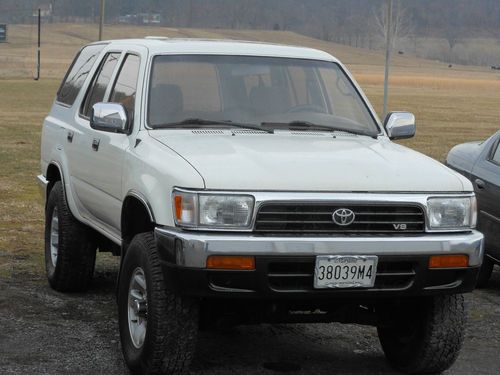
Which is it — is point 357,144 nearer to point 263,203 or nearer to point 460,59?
point 263,203

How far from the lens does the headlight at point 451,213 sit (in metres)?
5.31

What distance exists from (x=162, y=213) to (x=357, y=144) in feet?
4.56

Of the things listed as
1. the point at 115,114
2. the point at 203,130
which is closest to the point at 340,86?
the point at 203,130

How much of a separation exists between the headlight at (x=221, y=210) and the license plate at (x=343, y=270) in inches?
15.9

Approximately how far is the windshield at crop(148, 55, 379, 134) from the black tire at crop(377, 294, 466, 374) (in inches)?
48.3

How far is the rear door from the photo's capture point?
26.0 feet

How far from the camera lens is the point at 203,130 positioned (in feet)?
20.1

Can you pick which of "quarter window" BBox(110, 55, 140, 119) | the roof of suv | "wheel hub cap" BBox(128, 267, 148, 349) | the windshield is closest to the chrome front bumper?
"wheel hub cap" BBox(128, 267, 148, 349)

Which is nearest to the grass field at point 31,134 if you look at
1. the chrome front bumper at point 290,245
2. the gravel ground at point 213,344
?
the gravel ground at point 213,344

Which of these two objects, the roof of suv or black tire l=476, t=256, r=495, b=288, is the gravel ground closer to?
black tire l=476, t=256, r=495, b=288

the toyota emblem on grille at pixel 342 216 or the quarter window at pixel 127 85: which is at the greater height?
the quarter window at pixel 127 85

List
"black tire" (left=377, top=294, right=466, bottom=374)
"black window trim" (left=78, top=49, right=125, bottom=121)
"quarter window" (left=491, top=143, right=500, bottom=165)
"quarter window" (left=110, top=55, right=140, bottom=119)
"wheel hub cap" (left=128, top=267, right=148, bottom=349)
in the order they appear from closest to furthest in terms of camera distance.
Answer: "wheel hub cap" (left=128, top=267, right=148, bottom=349)
"black tire" (left=377, top=294, right=466, bottom=374)
"quarter window" (left=110, top=55, right=140, bottom=119)
"black window trim" (left=78, top=49, right=125, bottom=121)
"quarter window" (left=491, top=143, right=500, bottom=165)

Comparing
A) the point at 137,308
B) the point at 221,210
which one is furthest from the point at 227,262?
the point at 137,308

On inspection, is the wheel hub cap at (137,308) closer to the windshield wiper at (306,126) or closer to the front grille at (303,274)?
the front grille at (303,274)
